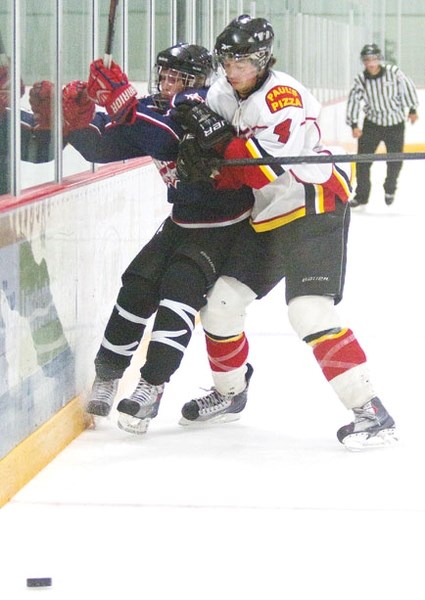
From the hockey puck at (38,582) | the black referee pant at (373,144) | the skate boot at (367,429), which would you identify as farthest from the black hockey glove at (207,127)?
the black referee pant at (373,144)

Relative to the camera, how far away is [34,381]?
3230mm

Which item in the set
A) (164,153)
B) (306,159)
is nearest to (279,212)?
(306,159)

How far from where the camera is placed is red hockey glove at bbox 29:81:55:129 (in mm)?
3346

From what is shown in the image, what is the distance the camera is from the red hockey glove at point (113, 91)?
132 inches

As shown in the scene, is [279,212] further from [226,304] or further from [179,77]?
[179,77]

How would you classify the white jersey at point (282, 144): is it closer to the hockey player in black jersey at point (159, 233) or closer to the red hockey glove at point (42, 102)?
the hockey player in black jersey at point (159, 233)

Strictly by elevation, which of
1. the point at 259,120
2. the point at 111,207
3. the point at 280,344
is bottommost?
the point at 280,344

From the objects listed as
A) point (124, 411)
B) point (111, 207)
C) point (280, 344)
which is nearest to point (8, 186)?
point (124, 411)

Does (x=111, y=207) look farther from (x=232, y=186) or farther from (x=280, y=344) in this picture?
(x=280, y=344)

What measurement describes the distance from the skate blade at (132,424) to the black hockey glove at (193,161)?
68 centimetres

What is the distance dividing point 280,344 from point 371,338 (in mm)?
354

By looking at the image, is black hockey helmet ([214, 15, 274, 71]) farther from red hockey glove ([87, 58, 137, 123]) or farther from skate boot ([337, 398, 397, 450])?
skate boot ([337, 398, 397, 450])

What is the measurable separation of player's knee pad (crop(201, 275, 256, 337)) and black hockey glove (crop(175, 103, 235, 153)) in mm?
396

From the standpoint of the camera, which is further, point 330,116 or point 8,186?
point 330,116
